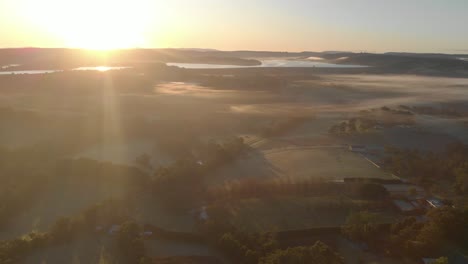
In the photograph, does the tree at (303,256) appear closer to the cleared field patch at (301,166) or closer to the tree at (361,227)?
the tree at (361,227)

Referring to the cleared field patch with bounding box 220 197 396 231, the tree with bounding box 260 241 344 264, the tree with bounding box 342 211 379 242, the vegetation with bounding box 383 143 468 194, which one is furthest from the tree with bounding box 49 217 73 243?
the vegetation with bounding box 383 143 468 194

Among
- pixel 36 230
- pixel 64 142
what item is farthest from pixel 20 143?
pixel 36 230

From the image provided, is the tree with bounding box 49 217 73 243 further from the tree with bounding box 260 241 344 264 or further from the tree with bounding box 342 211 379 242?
the tree with bounding box 342 211 379 242

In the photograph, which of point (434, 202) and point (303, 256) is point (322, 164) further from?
point (303, 256)

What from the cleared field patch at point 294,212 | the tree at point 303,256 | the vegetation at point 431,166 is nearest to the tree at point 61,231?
the cleared field patch at point 294,212

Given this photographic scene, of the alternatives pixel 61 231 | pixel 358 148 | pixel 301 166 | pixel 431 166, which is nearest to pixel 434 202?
pixel 431 166

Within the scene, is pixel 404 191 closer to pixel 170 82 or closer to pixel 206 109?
pixel 206 109
